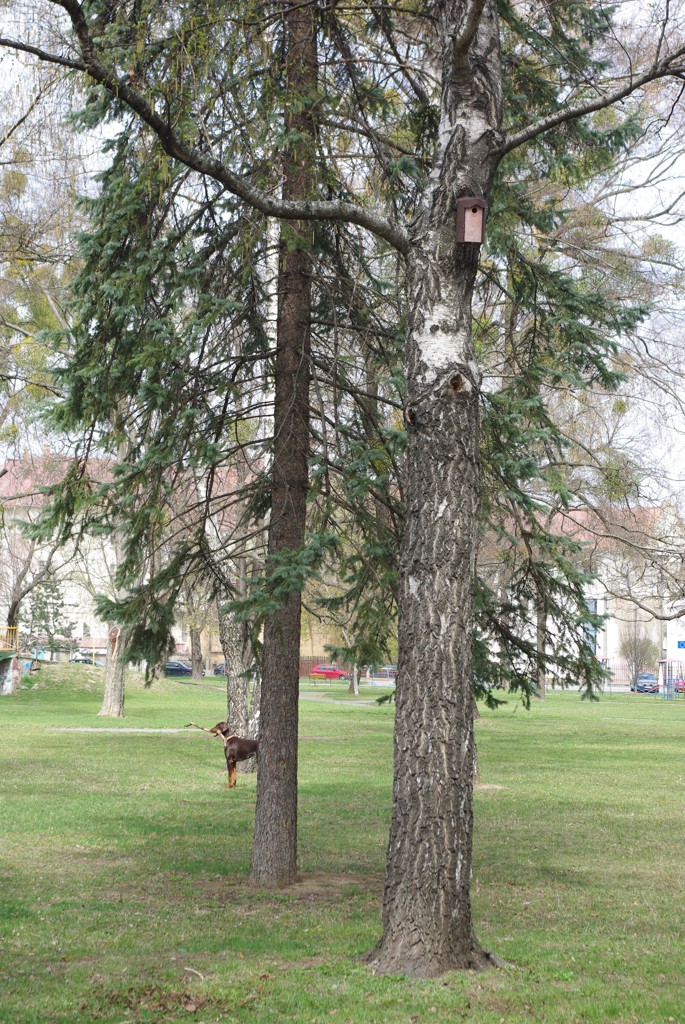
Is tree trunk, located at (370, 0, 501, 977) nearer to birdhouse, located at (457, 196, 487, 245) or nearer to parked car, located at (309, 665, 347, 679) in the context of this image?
birdhouse, located at (457, 196, 487, 245)

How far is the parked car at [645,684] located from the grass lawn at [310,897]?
47.8 m

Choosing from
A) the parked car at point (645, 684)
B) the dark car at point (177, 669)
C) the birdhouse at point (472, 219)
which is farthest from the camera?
the dark car at point (177, 669)

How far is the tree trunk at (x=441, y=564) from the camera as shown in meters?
6.25

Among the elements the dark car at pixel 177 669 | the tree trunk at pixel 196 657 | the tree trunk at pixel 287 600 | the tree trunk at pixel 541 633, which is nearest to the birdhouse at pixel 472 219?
the tree trunk at pixel 287 600

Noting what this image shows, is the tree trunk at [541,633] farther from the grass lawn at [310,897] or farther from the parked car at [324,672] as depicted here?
the parked car at [324,672]

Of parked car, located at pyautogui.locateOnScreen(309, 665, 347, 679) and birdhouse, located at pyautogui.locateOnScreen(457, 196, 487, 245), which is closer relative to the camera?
birdhouse, located at pyautogui.locateOnScreen(457, 196, 487, 245)

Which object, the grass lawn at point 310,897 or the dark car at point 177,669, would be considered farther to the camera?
the dark car at point 177,669

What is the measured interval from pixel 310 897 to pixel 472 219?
535 cm

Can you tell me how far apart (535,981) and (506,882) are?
11.8 feet

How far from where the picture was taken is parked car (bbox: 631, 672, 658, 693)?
219ft

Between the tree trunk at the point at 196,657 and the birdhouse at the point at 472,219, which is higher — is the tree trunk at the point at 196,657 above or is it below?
below

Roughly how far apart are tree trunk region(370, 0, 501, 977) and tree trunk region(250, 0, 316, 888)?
2052 mm

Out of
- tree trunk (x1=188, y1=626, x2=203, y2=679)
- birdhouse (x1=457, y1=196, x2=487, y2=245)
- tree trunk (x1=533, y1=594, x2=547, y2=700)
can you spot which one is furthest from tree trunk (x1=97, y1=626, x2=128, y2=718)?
Result: tree trunk (x1=188, y1=626, x2=203, y2=679)

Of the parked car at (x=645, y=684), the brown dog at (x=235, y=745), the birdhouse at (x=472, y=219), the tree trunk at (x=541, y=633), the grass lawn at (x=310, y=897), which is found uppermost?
the birdhouse at (x=472, y=219)
